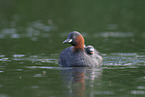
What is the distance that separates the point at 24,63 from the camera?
16.2 metres

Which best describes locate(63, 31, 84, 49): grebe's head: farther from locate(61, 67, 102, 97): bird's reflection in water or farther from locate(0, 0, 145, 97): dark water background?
locate(61, 67, 102, 97): bird's reflection in water

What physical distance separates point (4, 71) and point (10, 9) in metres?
21.0

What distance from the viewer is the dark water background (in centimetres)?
1188

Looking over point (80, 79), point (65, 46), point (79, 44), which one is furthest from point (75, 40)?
point (65, 46)

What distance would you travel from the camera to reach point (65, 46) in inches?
834

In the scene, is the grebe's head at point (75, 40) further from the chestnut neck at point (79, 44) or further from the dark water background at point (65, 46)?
the dark water background at point (65, 46)

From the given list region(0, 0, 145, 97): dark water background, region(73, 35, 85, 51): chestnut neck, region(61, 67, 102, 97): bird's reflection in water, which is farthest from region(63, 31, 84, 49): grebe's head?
region(61, 67, 102, 97): bird's reflection in water

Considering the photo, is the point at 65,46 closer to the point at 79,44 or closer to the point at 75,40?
the point at 79,44

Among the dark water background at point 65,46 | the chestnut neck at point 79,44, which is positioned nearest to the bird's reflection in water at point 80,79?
the dark water background at point 65,46

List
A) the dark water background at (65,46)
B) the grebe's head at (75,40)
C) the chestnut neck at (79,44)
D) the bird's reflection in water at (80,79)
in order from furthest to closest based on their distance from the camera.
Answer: the chestnut neck at (79,44) < the grebe's head at (75,40) < the dark water background at (65,46) < the bird's reflection in water at (80,79)

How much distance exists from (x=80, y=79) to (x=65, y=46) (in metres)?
8.18

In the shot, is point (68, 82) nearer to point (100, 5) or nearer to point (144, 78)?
point (144, 78)

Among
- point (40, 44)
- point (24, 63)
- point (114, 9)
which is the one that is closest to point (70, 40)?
point (24, 63)

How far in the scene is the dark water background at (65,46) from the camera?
11875 mm
